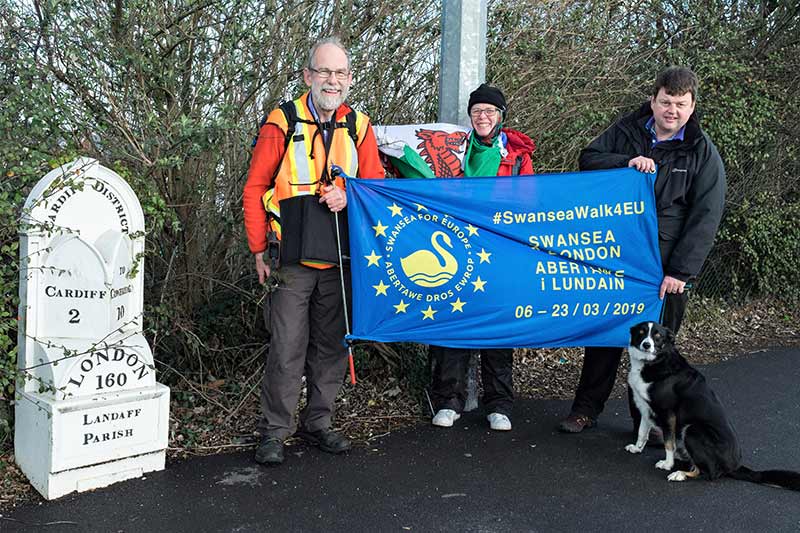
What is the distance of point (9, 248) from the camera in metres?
4.16

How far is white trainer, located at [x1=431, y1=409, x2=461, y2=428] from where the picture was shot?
18.2ft

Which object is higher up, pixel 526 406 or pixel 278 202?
pixel 278 202

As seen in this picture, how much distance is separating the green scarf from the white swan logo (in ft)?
1.78

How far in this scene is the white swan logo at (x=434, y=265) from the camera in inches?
205

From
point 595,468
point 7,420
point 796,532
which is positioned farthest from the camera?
point 595,468

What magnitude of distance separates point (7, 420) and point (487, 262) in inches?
118

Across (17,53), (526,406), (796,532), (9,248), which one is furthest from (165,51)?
(796,532)

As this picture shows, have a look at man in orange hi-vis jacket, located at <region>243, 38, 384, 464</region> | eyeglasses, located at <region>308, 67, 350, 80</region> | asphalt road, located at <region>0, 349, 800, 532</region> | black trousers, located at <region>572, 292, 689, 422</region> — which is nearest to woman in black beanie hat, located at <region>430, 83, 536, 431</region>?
asphalt road, located at <region>0, 349, 800, 532</region>

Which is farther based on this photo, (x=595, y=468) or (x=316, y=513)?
(x=595, y=468)

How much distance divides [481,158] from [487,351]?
132cm

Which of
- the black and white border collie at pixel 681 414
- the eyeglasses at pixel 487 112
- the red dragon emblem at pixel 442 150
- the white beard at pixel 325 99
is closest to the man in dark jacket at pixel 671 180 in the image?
the black and white border collie at pixel 681 414

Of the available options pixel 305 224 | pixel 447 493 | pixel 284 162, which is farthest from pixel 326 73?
pixel 447 493

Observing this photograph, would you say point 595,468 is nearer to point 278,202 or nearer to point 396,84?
point 278,202

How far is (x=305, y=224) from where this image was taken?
482cm
